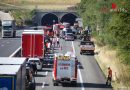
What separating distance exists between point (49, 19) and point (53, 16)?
63.3 inches

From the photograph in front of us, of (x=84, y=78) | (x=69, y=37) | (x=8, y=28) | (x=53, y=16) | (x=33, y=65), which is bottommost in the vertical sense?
(x=84, y=78)

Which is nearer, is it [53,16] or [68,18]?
[68,18]

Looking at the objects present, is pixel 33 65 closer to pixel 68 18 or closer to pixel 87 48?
pixel 87 48

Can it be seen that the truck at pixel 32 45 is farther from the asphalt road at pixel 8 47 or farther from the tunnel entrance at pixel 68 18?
the tunnel entrance at pixel 68 18

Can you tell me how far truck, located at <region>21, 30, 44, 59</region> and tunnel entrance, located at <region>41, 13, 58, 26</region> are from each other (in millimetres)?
121529

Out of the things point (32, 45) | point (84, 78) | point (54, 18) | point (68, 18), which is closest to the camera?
point (84, 78)

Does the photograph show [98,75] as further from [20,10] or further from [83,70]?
[20,10]

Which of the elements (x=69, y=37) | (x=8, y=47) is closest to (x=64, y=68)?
(x=8, y=47)

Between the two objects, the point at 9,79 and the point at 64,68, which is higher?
the point at 9,79

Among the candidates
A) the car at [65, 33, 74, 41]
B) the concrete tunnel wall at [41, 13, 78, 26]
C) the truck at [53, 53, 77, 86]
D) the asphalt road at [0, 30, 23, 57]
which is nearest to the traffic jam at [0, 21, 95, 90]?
the truck at [53, 53, 77, 86]

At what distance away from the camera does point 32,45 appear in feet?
154

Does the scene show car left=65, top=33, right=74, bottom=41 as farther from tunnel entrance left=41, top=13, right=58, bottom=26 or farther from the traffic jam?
tunnel entrance left=41, top=13, right=58, bottom=26

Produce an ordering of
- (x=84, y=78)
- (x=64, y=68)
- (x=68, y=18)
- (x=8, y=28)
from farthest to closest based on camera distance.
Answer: (x=68, y=18), (x=8, y=28), (x=84, y=78), (x=64, y=68)

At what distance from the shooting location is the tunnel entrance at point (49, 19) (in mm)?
169750
